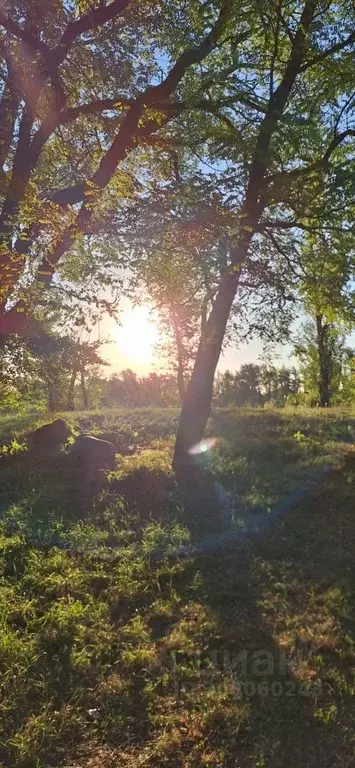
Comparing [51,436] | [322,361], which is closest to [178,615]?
[51,436]

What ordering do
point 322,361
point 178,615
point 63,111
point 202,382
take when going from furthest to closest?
point 322,361 → point 202,382 → point 63,111 → point 178,615

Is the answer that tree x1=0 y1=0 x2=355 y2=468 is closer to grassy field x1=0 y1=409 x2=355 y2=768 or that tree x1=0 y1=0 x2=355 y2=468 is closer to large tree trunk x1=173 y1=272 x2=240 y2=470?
large tree trunk x1=173 y1=272 x2=240 y2=470

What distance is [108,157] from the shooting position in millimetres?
7180

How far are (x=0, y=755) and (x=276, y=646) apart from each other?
2.97 m

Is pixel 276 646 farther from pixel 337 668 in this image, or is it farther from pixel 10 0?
pixel 10 0

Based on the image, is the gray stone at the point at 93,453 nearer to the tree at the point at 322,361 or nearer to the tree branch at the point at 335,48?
the tree branch at the point at 335,48

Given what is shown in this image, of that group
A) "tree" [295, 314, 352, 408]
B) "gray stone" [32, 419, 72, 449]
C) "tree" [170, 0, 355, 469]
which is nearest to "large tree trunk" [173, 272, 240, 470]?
"tree" [170, 0, 355, 469]

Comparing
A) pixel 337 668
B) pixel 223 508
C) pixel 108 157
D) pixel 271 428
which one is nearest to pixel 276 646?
pixel 337 668

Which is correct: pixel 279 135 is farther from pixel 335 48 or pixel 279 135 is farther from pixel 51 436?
pixel 51 436

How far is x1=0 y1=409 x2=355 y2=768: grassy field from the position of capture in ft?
14.5

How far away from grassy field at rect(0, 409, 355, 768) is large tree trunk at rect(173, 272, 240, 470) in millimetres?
858

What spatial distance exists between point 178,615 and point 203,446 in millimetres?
7454

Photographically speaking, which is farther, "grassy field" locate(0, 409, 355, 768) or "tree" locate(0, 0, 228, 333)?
"tree" locate(0, 0, 228, 333)

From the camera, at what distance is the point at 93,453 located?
498 inches
